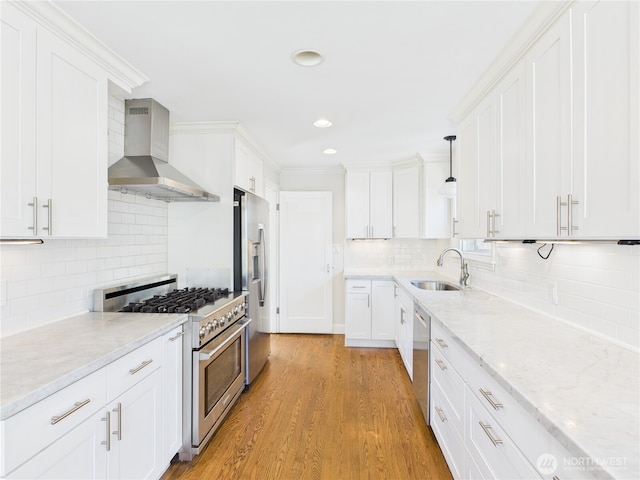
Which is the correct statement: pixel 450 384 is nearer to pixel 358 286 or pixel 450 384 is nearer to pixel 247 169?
pixel 358 286

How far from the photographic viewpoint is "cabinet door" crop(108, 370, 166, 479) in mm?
1461

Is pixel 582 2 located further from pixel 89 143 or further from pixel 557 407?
pixel 89 143

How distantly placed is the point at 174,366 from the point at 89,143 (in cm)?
135

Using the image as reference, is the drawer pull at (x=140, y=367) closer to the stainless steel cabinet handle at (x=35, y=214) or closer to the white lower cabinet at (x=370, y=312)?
the stainless steel cabinet handle at (x=35, y=214)

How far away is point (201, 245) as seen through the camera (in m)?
2.95

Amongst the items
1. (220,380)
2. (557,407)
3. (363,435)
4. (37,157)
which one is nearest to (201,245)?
(220,380)

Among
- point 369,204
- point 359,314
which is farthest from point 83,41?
point 359,314

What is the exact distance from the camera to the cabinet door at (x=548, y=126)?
1323 millimetres

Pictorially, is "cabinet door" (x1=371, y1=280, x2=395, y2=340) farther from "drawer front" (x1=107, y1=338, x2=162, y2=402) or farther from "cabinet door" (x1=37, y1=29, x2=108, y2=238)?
"cabinet door" (x1=37, y1=29, x2=108, y2=238)

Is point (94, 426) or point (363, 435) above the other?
point (94, 426)

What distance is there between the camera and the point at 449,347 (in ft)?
6.14

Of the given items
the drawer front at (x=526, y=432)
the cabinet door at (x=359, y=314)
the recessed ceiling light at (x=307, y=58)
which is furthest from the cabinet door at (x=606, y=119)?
the cabinet door at (x=359, y=314)

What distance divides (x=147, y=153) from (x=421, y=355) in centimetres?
260
